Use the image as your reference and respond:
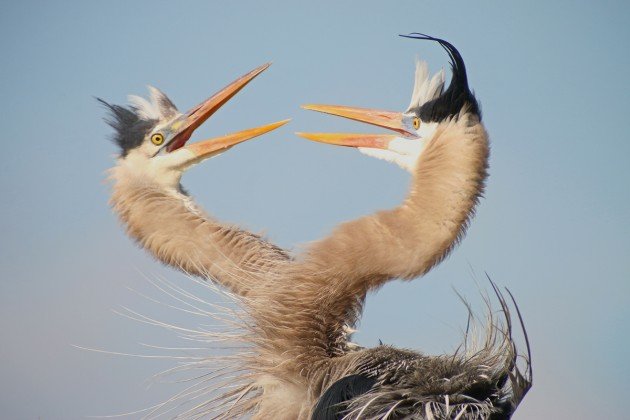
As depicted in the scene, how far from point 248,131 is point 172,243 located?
99 cm

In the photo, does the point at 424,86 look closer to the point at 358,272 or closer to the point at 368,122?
the point at 368,122

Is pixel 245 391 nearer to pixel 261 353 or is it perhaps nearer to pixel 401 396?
pixel 261 353

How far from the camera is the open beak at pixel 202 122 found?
5836 mm

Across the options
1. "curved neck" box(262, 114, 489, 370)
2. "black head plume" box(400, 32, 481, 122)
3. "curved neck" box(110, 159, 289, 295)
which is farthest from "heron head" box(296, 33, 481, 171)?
"curved neck" box(110, 159, 289, 295)

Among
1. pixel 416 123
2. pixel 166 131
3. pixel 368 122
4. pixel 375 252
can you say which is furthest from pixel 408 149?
pixel 166 131

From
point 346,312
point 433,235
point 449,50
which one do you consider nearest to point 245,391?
point 346,312

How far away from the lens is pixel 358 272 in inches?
173

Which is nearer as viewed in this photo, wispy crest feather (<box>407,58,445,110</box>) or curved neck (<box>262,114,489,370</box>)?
curved neck (<box>262,114,489,370</box>)

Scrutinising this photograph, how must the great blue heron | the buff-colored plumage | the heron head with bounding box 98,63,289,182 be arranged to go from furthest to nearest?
the heron head with bounding box 98,63,289,182 < the buff-colored plumage < the great blue heron

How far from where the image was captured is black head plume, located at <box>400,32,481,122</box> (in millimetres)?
4887

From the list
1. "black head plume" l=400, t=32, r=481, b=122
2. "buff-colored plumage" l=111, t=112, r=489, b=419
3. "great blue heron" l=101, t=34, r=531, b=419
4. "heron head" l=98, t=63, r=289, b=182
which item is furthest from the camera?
"heron head" l=98, t=63, r=289, b=182

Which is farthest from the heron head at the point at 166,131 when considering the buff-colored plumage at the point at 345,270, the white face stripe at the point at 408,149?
the buff-colored plumage at the point at 345,270

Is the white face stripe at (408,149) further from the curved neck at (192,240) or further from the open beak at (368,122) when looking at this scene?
the curved neck at (192,240)

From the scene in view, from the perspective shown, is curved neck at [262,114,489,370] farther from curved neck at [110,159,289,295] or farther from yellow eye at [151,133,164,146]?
yellow eye at [151,133,164,146]
